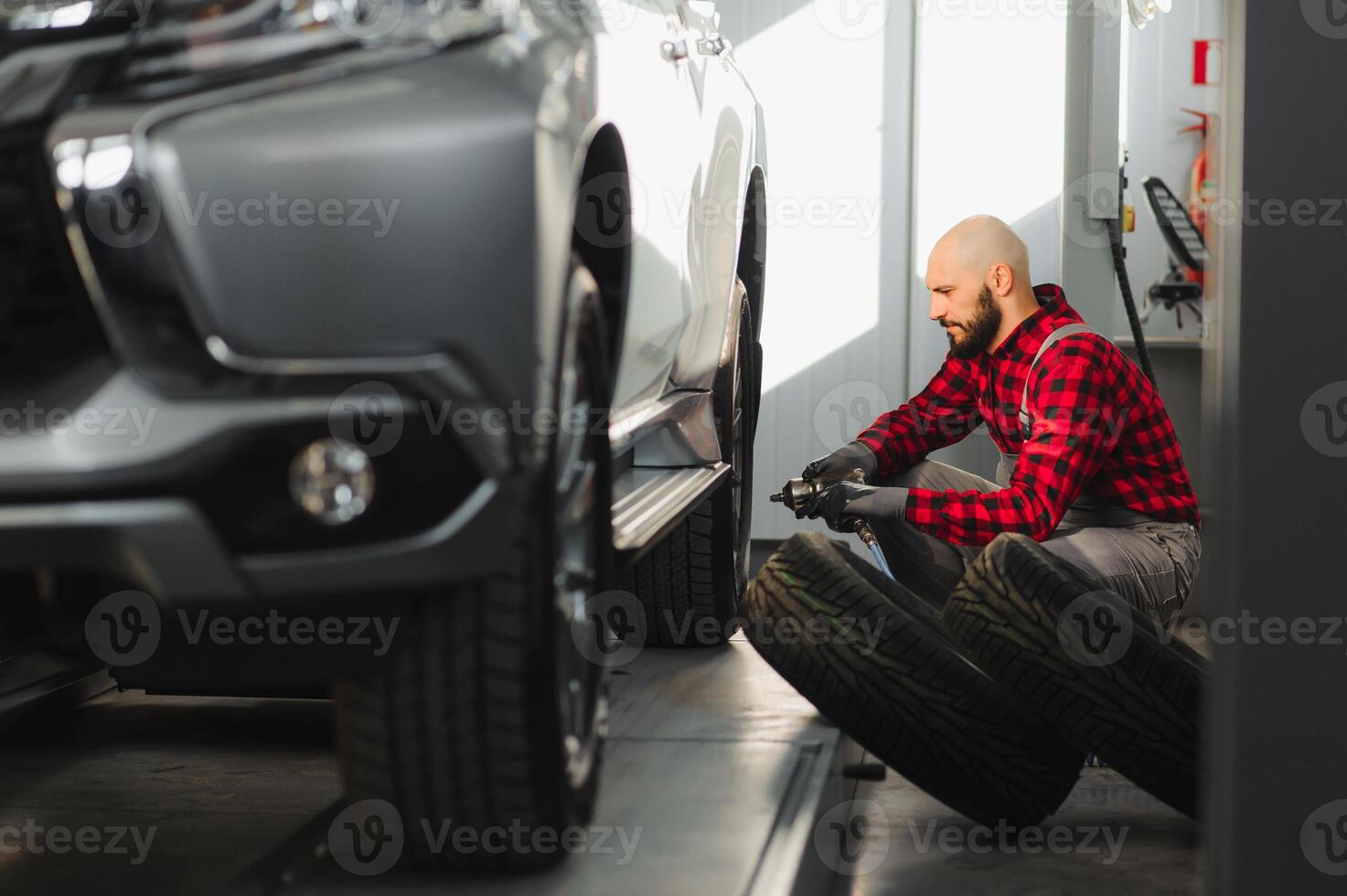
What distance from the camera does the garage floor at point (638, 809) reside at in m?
1.94

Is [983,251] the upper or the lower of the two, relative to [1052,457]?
upper

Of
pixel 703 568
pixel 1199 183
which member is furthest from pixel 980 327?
pixel 1199 183

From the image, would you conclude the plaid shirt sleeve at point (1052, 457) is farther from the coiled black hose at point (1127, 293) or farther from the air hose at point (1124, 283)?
the air hose at point (1124, 283)

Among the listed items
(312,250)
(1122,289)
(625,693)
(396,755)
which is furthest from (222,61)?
(1122,289)

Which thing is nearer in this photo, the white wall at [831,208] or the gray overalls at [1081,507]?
the gray overalls at [1081,507]

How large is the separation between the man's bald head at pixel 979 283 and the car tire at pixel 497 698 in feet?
6.80

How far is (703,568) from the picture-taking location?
12.0ft

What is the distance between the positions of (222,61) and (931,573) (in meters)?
2.55

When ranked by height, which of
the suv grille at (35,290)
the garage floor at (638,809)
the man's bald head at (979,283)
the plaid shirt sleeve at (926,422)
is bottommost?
the garage floor at (638,809)

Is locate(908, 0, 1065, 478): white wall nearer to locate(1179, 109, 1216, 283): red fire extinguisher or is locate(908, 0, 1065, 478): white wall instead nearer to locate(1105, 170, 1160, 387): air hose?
locate(1105, 170, 1160, 387): air hose

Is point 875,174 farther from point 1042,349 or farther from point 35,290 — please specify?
point 35,290

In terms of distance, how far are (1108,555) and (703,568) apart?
1026 millimetres

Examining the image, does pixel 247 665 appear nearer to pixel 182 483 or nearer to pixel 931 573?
pixel 182 483

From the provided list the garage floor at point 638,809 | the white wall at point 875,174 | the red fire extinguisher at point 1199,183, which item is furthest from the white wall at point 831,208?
the garage floor at point 638,809
